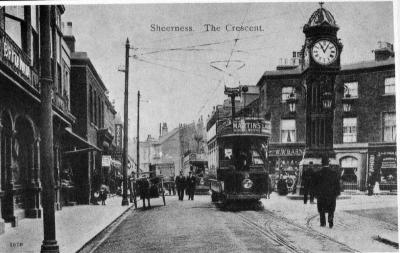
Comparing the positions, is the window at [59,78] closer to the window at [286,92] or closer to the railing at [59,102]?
the railing at [59,102]

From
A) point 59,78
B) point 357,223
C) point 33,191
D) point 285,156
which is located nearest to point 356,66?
point 285,156

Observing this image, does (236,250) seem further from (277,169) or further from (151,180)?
(277,169)

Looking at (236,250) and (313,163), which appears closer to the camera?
(236,250)

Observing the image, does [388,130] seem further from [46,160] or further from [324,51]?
[46,160]

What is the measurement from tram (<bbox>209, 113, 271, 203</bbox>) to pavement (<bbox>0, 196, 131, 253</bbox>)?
12.3 feet

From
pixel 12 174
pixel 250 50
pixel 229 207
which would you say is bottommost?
pixel 229 207

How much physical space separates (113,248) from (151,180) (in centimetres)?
1108

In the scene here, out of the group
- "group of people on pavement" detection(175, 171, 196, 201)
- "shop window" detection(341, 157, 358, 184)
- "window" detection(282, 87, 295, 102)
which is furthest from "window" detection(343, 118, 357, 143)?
"group of people on pavement" detection(175, 171, 196, 201)

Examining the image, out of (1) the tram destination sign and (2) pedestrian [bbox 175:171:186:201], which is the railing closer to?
(1) the tram destination sign

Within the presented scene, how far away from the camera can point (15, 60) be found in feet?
41.2

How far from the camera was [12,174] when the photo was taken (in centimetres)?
1378

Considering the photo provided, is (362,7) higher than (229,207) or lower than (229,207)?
higher

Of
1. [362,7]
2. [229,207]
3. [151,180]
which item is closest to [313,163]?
[229,207]

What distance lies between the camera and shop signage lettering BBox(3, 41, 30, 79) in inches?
464
